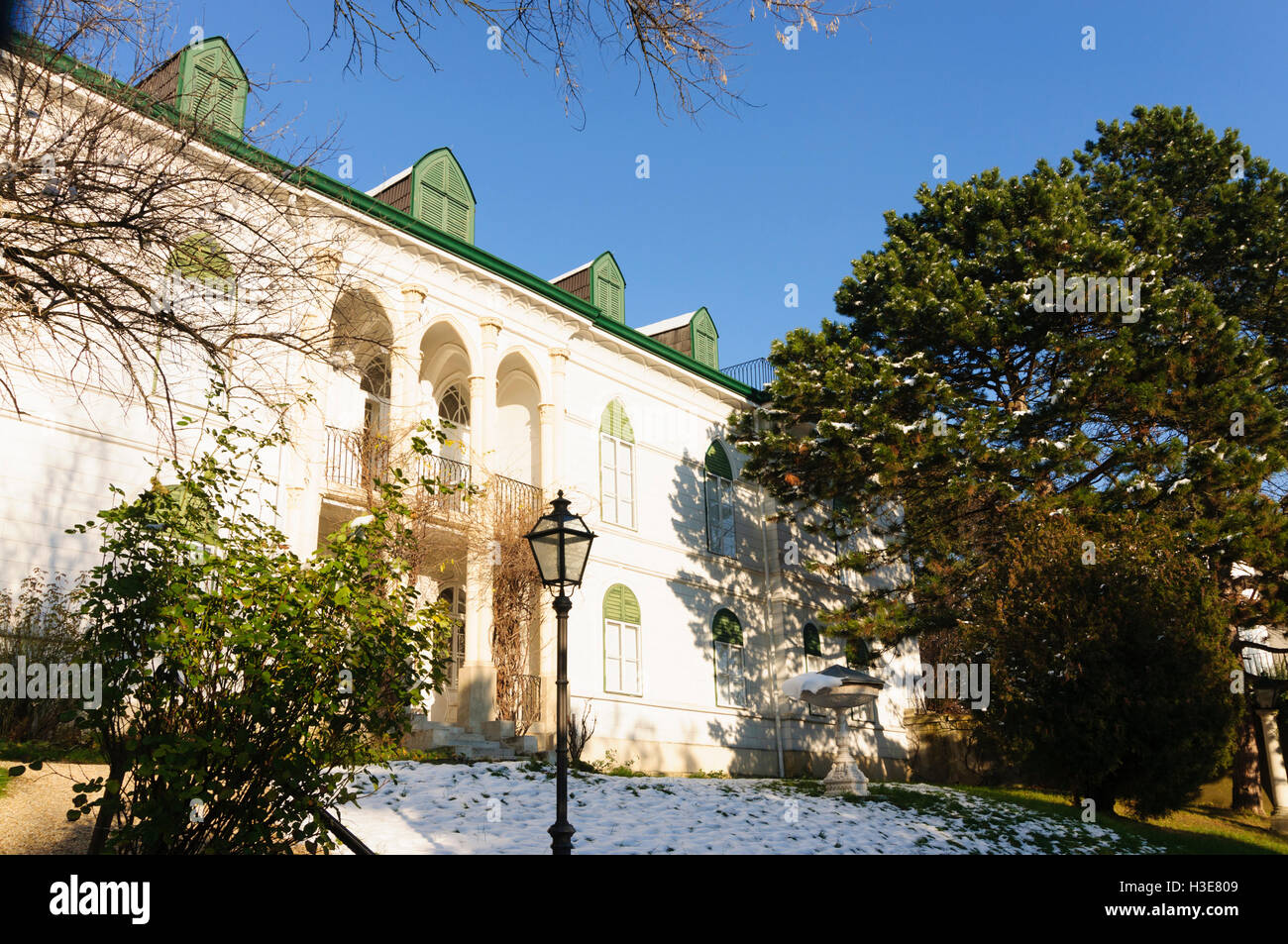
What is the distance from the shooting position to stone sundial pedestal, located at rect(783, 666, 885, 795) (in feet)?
52.4

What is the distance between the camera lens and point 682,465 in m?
22.4

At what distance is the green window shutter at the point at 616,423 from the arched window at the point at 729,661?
4531 mm

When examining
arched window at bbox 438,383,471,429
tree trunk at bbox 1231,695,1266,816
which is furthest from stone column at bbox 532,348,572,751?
tree trunk at bbox 1231,695,1266,816

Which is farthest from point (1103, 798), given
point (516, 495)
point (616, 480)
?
point (516, 495)

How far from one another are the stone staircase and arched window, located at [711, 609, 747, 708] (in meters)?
6.30

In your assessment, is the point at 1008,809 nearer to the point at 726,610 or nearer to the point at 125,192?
the point at 726,610

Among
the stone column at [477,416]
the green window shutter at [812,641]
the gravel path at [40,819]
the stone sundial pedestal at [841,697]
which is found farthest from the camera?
the green window shutter at [812,641]

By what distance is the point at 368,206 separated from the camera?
1633cm

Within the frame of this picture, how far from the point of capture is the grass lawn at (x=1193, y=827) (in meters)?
15.0

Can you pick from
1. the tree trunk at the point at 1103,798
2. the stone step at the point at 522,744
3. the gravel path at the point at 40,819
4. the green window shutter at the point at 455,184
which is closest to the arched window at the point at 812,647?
the tree trunk at the point at 1103,798

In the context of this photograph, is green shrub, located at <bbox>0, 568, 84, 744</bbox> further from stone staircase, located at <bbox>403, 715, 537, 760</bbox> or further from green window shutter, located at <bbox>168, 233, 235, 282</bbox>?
green window shutter, located at <bbox>168, 233, 235, 282</bbox>

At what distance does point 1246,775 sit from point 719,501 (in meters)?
12.3

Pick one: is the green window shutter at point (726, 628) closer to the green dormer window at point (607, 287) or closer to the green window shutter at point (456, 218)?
the green dormer window at point (607, 287)
